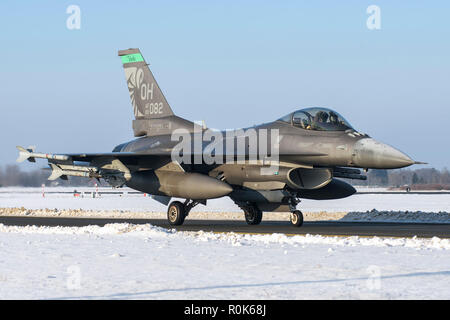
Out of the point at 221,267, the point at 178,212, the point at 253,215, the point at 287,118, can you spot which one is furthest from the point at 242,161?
the point at 221,267

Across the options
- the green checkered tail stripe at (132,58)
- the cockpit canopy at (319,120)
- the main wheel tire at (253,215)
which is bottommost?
the main wheel tire at (253,215)

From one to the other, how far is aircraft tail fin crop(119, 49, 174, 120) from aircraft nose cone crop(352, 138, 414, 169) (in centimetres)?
787

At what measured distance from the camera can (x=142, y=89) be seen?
23688 millimetres

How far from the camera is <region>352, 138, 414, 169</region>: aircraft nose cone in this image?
17.0 metres

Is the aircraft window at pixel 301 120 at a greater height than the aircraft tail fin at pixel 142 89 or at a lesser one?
lesser

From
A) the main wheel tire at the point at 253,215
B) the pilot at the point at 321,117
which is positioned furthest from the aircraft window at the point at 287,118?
the main wheel tire at the point at 253,215

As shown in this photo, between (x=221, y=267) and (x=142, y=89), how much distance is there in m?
15.0

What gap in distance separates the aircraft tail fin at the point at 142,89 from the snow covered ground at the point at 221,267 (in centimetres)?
972

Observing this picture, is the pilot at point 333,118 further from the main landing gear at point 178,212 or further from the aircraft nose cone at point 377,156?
the main landing gear at point 178,212

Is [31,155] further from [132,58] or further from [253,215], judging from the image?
[253,215]

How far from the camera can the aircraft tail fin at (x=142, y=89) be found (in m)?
23.5

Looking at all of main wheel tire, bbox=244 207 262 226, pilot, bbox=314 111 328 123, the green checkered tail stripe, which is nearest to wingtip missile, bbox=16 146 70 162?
the green checkered tail stripe
